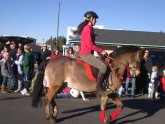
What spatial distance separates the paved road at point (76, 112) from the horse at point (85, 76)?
1.63 feet

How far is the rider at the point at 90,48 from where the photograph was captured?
8.41m

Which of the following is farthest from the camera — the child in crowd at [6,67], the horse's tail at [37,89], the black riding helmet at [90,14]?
the child in crowd at [6,67]

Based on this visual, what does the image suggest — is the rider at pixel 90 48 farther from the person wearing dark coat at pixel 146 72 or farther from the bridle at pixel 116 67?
the person wearing dark coat at pixel 146 72

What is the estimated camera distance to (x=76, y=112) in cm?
1002

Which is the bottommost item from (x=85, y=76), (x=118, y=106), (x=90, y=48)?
(x=118, y=106)

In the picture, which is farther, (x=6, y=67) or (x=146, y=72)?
(x=146, y=72)

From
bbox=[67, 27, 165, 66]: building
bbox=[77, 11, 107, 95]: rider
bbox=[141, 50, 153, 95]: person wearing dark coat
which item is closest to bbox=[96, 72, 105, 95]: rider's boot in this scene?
bbox=[77, 11, 107, 95]: rider

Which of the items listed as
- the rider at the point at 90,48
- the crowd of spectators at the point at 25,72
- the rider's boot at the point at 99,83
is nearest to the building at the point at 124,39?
the crowd of spectators at the point at 25,72

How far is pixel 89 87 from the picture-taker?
8617 mm

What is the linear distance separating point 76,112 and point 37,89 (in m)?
1.72

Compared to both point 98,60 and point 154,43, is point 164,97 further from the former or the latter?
point 154,43

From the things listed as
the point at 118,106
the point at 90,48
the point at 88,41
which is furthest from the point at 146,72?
the point at 88,41

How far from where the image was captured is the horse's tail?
346 inches

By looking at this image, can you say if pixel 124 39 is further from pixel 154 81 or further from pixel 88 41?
pixel 88 41
